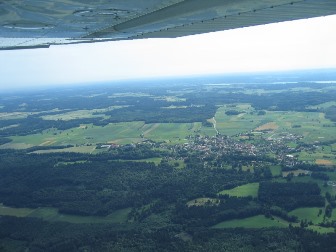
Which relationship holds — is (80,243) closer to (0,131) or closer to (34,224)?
(34,224)

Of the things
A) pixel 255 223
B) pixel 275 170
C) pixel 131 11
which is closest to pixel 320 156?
pixel 275 170

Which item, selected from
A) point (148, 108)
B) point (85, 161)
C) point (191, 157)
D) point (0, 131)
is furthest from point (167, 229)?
point (148, 108)

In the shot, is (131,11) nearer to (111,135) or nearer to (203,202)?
(203,202)

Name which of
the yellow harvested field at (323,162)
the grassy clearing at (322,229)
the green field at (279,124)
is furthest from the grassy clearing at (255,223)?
the green field at (279,124)

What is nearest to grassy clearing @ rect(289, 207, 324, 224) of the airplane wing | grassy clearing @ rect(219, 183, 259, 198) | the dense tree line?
grassy clearing @ rect(219, 183, 259, 198)

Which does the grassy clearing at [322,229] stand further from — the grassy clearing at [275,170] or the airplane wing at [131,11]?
the airplane wing at [131,11]

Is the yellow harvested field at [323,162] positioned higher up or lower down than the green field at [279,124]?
lower down
